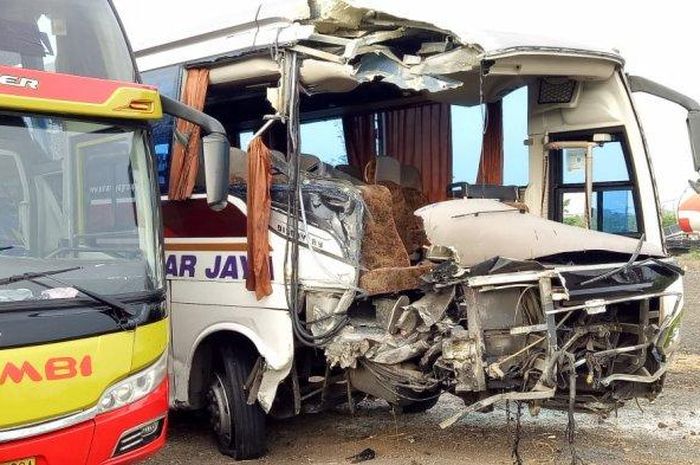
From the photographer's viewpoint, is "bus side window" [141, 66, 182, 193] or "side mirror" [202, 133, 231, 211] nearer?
"side mirror" [202, 133, 231, 211]

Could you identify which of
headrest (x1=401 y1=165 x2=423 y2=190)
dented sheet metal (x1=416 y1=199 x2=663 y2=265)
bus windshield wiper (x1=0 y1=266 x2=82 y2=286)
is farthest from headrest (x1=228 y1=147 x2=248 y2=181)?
bus windshield wiper (x1=0 y1=266 x2=82 y2=286)

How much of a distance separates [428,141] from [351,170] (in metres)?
0.82

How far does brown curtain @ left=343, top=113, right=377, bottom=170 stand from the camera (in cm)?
820

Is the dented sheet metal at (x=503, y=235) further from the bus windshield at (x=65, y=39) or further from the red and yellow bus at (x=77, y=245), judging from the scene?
the bus windshield at (x=65, y=39)

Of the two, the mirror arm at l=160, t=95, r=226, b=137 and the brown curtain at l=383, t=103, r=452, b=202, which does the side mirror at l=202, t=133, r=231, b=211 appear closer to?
the mirror arm at l=160, t=95, r=226, b=137

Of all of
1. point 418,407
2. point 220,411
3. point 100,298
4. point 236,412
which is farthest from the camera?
point 418,407

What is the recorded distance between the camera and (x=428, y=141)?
26.3 ft

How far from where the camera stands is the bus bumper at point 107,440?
13.6 feet

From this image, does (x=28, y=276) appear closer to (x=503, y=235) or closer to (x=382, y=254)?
(x=382, y=254)

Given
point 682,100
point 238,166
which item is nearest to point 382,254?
point 238,166

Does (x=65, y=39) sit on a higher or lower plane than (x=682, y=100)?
higher

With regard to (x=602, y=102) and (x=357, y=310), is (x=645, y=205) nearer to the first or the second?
(x=602, y=102)

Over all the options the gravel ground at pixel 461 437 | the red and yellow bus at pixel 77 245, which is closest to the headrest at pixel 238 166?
the red and yellow bus at pixel 77 245

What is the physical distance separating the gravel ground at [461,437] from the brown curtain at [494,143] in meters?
2.20
